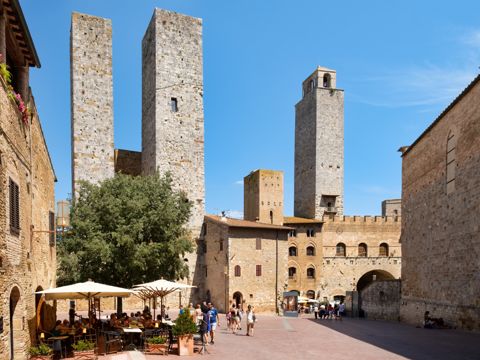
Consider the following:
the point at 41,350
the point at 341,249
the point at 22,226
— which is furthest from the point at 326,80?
the point at 41,350

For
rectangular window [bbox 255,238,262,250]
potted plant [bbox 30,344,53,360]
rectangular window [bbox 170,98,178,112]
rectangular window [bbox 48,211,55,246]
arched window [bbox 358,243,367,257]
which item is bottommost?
arched window [bbox 358,243,367,257]

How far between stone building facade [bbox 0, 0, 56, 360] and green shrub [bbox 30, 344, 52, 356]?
0.70 ft

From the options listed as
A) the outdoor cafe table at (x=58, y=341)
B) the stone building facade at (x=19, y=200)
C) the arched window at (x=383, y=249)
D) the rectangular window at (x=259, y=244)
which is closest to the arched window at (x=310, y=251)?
the arched window at (x=383, y=249)

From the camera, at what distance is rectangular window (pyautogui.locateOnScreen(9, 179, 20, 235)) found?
9859 mm

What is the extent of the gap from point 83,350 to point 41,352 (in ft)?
4.22

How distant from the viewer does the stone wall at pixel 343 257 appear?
48.5m

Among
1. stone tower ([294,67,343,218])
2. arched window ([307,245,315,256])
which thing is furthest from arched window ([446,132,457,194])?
stone tower ([294,67,343,218])

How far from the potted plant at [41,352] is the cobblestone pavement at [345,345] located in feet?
6.61

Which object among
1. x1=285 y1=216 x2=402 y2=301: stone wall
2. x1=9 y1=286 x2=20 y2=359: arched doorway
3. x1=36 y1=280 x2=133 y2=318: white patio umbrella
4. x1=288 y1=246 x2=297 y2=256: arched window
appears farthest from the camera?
x1=285 y1=216 x2=402 y2=301: stone wall

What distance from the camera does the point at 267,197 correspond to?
145 ft

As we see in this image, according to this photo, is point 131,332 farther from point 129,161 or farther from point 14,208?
point 129,161

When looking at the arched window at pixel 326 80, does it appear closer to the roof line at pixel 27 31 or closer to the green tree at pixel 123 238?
the green tree at pixel 123 238

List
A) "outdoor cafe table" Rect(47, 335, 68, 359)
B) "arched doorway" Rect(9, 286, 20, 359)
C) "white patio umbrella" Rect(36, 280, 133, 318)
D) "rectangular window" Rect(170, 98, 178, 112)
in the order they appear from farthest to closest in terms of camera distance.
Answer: "rectangular window" Rect(170, 98, 178, 112)
"white patio umbrella" Rect(36, 280, 133, 318)
"outdoor cafe table" Rect(47, 335, 68, 359)
"arched doorway" Rect(9, 286, 20, 359)

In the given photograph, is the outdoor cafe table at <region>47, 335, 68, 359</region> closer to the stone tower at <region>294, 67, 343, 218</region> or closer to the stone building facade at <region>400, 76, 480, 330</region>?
the stone building facade at <region>400, 76, 480, 330</region>
